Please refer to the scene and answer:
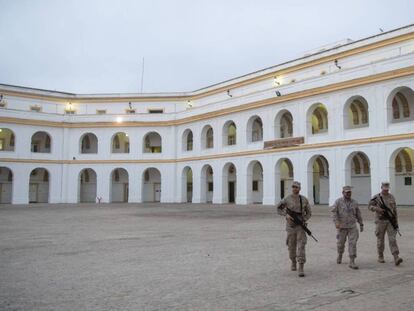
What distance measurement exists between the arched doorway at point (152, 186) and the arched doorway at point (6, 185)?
40.2 ft

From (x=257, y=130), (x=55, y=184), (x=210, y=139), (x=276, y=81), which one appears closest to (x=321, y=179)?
(x=257, y=130)

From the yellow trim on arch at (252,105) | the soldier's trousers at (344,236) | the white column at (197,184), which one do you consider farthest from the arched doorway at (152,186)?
the soldier's trousers at (344,236)

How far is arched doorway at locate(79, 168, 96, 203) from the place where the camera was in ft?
145

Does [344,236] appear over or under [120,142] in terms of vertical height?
under

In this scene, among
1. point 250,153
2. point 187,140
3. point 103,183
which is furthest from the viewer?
point 187,140

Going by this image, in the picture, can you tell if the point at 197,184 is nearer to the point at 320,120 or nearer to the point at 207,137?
the point at 207,137

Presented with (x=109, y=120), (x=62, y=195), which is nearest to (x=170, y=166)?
(x=109, y=120)

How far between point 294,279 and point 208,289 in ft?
5.08

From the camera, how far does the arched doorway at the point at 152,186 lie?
145 ft

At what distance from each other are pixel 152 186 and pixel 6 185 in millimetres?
13507

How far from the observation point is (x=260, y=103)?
32.2 meters

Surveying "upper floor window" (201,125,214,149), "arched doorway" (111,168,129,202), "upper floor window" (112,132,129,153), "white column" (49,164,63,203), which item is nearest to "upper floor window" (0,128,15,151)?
"white column" (49,164,63,203)

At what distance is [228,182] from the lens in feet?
128

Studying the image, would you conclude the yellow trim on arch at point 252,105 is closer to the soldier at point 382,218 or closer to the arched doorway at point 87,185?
the arched doorway at point 87,185
